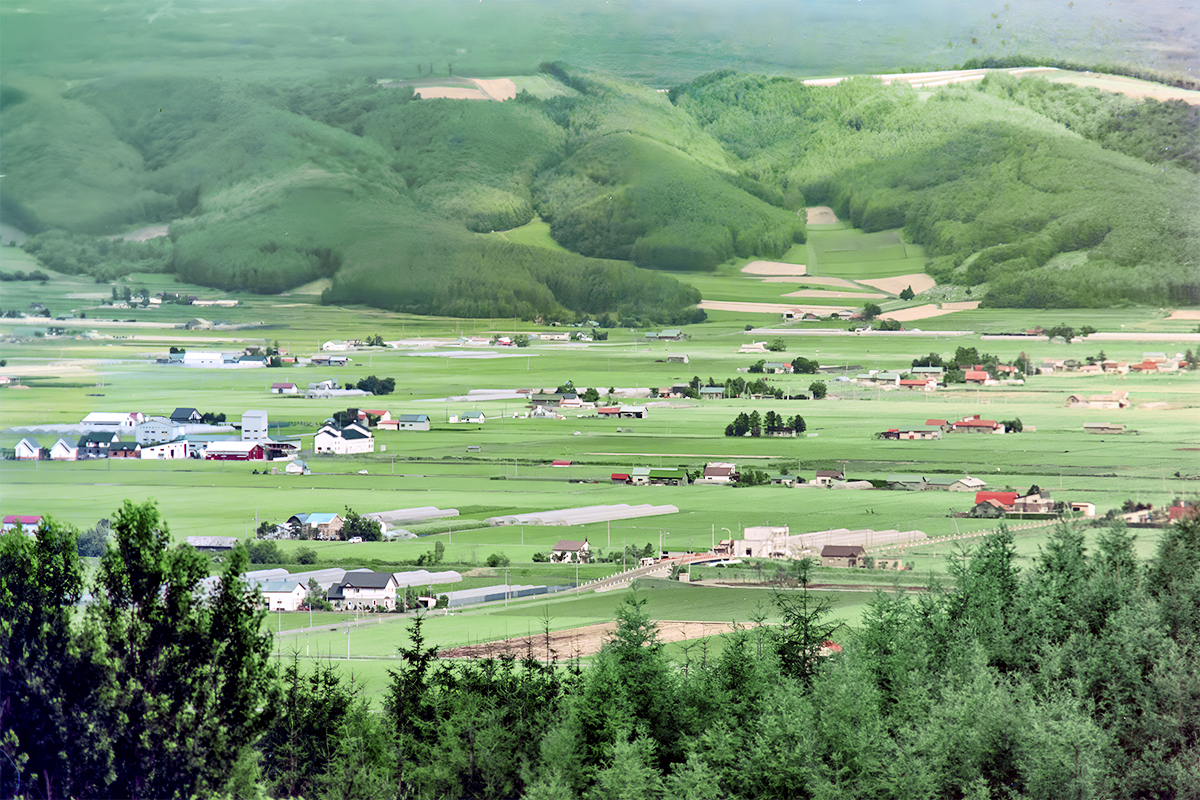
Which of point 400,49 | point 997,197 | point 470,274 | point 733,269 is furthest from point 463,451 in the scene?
point 997,197

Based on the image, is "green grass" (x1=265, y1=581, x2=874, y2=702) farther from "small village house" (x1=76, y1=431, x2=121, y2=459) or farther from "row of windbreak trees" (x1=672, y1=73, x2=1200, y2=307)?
"row of windbreak trees" (x1=672, y1=73, x2=1200, y2=307)

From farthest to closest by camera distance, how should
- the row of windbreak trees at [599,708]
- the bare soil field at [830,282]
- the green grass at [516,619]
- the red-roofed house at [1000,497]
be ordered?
the bare soil field at [830,282] → the red-roofed house at [1000,497] → the green grass at [516,619] → the row of windbreak trees at [599,708]

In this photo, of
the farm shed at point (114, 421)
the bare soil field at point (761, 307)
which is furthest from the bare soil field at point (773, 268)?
the farm shed at point (114, 421)

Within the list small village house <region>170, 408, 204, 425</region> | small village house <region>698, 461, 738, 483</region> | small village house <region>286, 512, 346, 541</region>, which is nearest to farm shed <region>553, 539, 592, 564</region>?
small village house <region>698, 461, 738, 483</region>

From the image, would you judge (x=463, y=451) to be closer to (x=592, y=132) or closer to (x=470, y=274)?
(x=470, y=274)

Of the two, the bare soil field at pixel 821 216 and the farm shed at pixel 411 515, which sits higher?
the bare soil field at pixel 821 216

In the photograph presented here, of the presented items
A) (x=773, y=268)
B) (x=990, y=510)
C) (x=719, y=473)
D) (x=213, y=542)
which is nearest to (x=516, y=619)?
(x=719, y=473)

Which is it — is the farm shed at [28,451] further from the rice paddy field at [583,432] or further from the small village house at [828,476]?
the small village house at [828,476]
